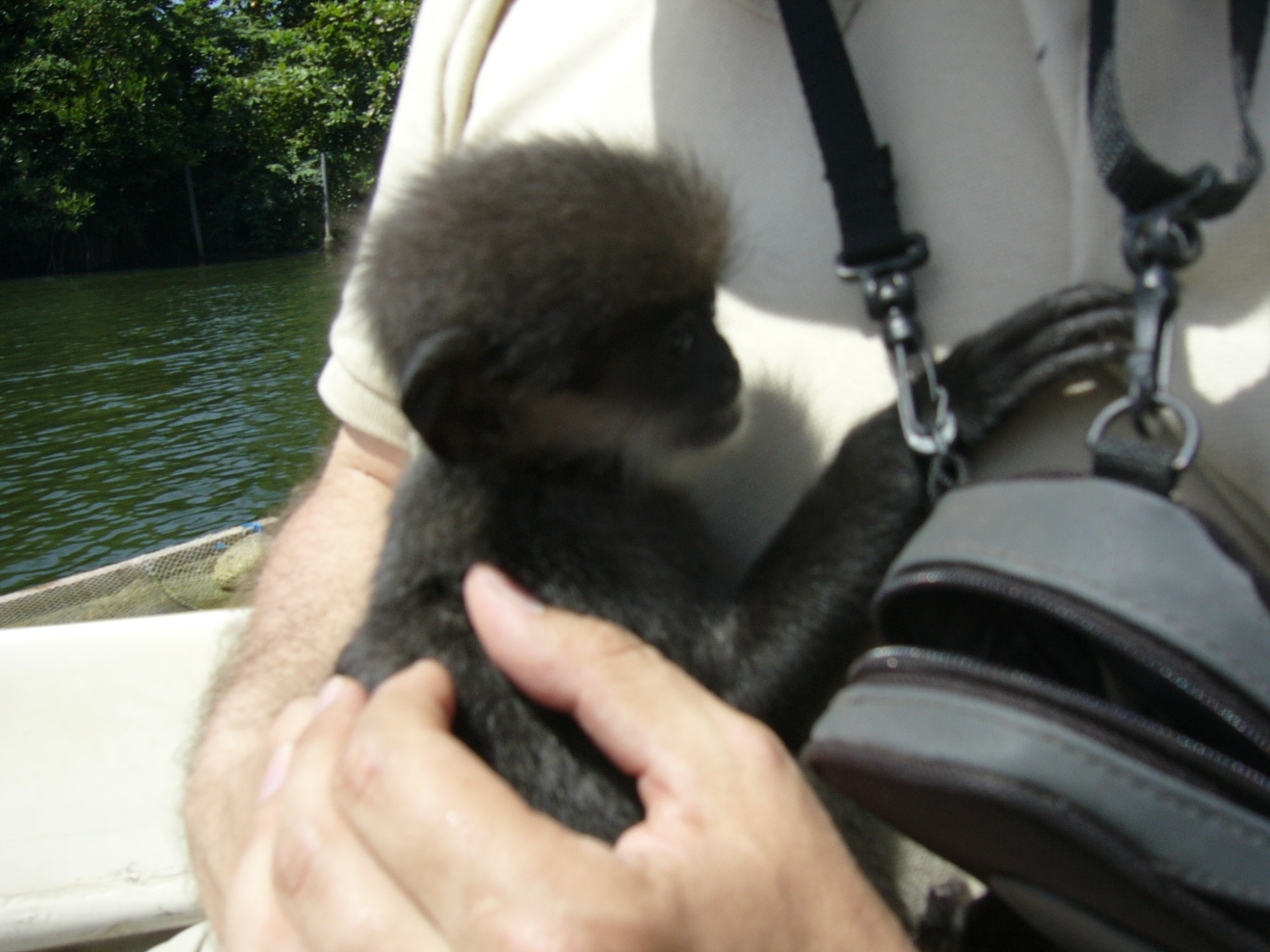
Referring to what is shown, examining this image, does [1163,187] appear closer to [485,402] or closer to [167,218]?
[485,402]

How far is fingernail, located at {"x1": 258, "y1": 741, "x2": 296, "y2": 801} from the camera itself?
1.25m

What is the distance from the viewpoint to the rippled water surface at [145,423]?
8.33 metres

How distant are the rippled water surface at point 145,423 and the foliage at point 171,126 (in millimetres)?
9623

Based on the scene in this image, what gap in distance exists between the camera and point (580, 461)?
4.79ft

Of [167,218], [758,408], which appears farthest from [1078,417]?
[167,218]

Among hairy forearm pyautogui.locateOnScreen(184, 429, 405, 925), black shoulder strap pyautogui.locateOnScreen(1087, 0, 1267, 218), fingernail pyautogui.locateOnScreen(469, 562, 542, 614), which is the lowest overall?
hairy forearm pyautogui.locateOnScreen(184, 429, 405, 925)

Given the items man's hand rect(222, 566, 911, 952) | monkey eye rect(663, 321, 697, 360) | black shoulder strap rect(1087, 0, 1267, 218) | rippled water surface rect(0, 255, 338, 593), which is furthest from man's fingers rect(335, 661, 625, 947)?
rippled water surface rect(0, 255, 338, 593)

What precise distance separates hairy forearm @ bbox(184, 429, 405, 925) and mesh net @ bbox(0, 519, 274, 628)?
2.04m

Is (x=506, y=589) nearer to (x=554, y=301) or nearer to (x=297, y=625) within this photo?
(x=554, y=301)

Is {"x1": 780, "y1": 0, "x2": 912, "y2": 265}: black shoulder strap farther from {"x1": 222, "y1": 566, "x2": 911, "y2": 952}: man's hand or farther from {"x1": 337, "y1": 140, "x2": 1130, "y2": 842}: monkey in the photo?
{"x1": 222, "y1": 566, "x2": 911, "y2": 952}: man's hand

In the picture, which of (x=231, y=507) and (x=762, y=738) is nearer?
(x=762, y=738)

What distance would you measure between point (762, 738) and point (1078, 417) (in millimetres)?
460

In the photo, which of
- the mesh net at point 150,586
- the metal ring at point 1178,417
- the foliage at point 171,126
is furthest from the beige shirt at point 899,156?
the foliage at point 171,126

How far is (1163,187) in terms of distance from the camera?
80 centimetres
